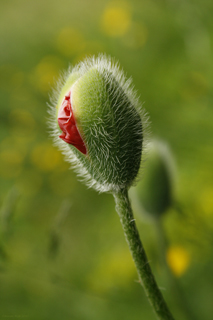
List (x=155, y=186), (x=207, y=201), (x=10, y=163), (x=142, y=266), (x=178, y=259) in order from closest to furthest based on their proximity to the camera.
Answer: (x=142, y=266)
(x=155, y=186)
(x=178, y=259)
(x=207, y=201)
(x=10, y=163)

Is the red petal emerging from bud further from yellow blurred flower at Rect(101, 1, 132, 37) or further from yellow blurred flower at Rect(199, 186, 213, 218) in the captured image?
yellow blurred flower at Rect(101, 1, 132, 37)

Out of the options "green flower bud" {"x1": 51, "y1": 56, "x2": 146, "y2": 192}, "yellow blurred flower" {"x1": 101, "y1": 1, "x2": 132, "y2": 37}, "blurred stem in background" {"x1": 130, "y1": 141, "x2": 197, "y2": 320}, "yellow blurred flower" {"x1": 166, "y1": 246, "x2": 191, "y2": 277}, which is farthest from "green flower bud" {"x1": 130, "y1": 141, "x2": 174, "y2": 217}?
"yellow blurred flower" {"x1": 101, "y1": 1, "x2": 132, "y2": 37}

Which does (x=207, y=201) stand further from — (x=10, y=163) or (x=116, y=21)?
(x=116, y=21)

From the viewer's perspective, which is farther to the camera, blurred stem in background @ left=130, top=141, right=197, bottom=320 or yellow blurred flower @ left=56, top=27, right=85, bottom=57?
yellow blurred flower @ left=56, top=27, right=85, bottom=57

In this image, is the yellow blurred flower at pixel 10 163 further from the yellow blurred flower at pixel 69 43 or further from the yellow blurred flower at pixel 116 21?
the yellow blurred flower at pixel 116 21

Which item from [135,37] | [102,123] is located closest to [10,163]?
[135,37]

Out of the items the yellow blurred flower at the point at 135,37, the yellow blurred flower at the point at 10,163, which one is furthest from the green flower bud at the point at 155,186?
the yellow blurred flower at the point at 135,37
